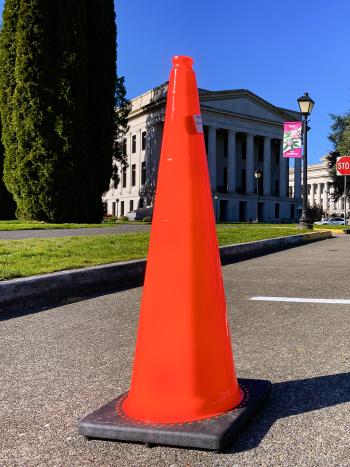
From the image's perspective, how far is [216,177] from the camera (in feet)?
232

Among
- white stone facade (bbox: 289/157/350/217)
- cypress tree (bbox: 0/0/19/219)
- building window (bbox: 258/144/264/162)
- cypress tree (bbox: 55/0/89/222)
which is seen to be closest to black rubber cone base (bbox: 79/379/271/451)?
cypress tree (bbox: 55/0/89/222)

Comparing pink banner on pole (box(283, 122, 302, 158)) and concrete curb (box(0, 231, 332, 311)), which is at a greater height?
pink banner on pole (box(283, 122, 302, 158))

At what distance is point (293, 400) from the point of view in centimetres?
264

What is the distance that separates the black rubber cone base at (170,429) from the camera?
6.73 feet

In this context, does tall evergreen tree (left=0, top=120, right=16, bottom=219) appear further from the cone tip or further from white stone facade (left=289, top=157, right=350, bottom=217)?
white stone facade (left=289, top=157, right=350, bottom=217)

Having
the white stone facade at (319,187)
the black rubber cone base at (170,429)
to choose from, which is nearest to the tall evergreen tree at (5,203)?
the black rubber cone base at (170,429)

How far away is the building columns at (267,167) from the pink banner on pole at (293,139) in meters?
52.5

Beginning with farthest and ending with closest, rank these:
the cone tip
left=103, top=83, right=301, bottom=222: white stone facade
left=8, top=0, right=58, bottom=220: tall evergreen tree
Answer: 1. left=103, top=83, right=301, bottom=222: white stone facade
2. left=8, top=0, right=58, bottom=220: tall evergreen tree
3. the cone tip

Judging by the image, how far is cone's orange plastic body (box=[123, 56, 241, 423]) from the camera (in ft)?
7.68

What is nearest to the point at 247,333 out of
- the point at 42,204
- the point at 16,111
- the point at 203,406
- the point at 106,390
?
the point at 106,390

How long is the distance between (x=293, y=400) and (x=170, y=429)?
82 centimetres

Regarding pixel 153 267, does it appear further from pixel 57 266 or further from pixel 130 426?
pixel 57 266

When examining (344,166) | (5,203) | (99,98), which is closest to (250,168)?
(5,203)

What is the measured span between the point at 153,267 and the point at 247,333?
1.94m
